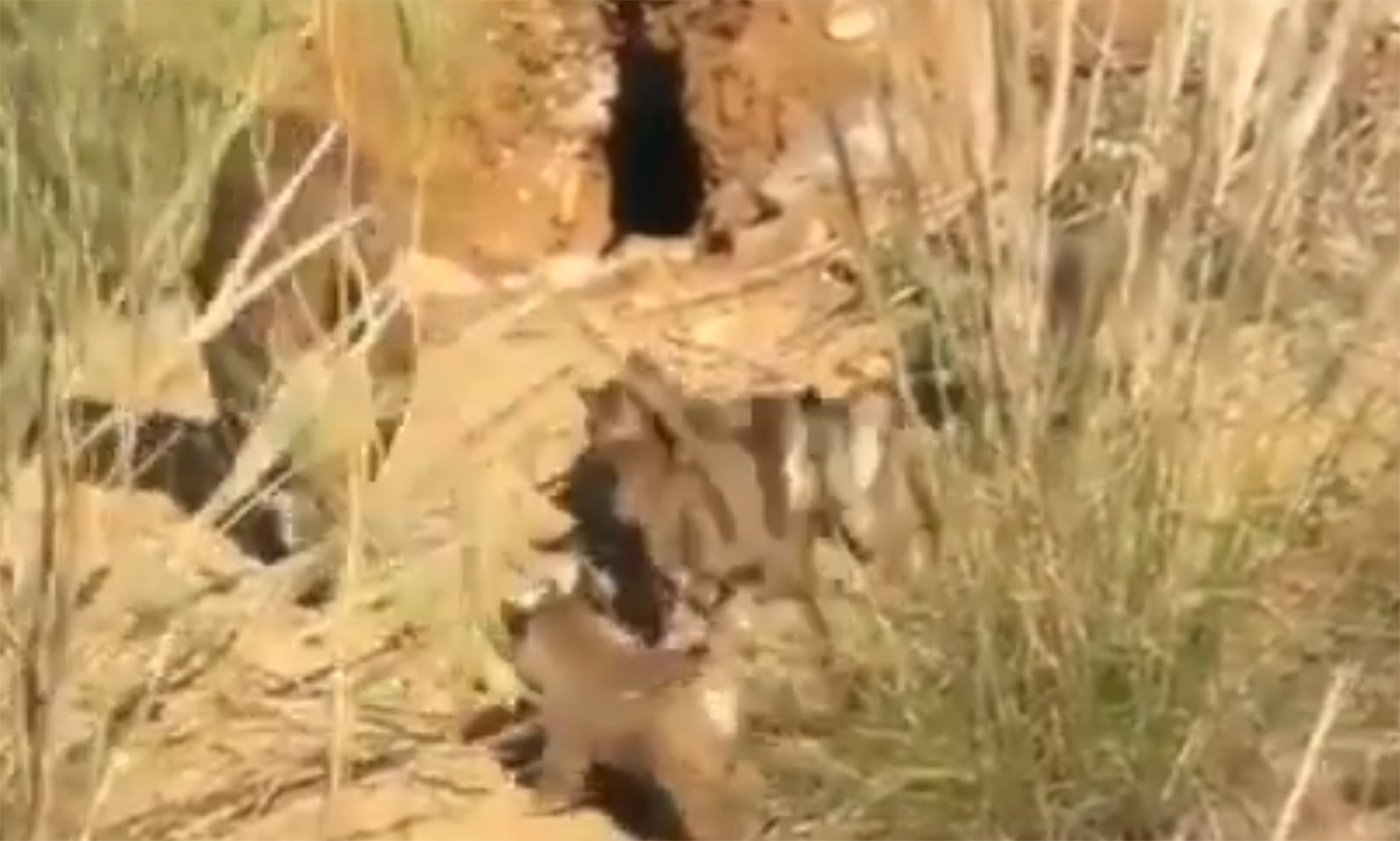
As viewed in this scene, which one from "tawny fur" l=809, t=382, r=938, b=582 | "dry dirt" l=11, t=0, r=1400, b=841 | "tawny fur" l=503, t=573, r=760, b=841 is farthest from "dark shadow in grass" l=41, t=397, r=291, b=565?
"tawny fur" l=809, t=382, r=938, b=582

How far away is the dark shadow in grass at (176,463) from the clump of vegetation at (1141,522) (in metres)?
0.49

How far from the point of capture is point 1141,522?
1.86 meters

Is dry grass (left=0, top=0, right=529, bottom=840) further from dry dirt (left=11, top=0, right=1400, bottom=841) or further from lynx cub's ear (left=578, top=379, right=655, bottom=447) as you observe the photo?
lynx cub's ear (left=578, top=379, right=655, bottom=447)

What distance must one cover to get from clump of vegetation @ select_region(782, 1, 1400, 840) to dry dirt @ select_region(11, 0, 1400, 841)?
5.8 inches

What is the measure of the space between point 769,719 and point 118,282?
25.6 inches

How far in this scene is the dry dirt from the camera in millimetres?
1934

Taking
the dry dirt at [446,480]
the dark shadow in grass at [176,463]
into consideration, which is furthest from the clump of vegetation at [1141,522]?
the dark shadow in grass at [176,463]

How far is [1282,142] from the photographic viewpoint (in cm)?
188

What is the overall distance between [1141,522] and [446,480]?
2.33 feet

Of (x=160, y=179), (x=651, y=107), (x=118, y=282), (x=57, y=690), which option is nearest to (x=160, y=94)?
(x=160, y=179)

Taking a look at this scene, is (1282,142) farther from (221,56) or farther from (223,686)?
(221,56)

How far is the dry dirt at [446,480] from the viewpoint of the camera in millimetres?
1934

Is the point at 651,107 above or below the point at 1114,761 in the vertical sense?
above

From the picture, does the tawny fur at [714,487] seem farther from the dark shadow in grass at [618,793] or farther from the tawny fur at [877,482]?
the dark shadow in grass at [618,793]
